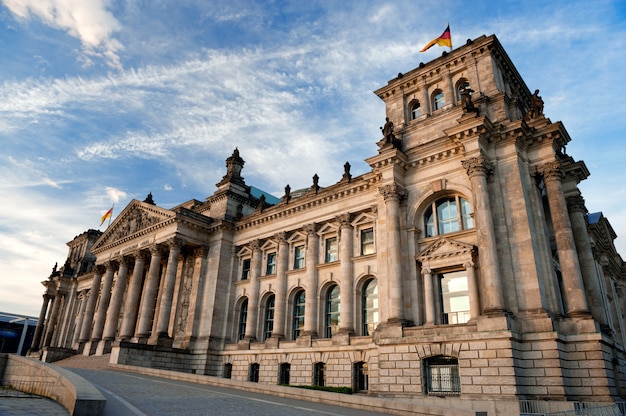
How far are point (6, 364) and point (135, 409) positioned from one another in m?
17.5

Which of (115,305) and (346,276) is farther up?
(346,276)

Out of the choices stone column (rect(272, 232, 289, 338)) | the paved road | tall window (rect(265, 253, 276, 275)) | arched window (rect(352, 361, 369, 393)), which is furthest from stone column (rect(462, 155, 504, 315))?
tall window (rect(265, 253, 276, 275))

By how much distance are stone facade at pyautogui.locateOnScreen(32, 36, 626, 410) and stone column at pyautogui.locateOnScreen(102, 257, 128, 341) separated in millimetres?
160

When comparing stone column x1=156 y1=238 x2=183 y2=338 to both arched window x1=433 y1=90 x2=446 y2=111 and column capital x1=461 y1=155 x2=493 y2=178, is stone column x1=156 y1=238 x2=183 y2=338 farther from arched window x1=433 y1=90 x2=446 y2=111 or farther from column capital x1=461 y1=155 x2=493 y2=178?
column capital x1=461 y1=155 x2=493 y2=178

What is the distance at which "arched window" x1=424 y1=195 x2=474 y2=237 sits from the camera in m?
24.6

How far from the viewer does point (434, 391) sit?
20.9m

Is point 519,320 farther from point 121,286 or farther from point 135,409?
point 121,286

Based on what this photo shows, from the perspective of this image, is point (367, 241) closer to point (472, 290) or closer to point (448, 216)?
point (448, 216)

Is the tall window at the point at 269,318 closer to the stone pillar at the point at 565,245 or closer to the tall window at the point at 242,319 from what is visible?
the tall window at the point at 242,319

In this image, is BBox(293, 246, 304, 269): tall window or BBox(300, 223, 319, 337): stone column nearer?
BBox(300, 223, 319, 337): stone column

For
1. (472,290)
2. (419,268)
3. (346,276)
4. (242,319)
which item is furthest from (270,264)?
(472,290)

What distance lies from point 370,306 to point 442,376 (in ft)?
27.6

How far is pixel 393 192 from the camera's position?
1026 inches

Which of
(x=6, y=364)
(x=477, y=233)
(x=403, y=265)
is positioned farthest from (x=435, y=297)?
(x=6, y=364)
